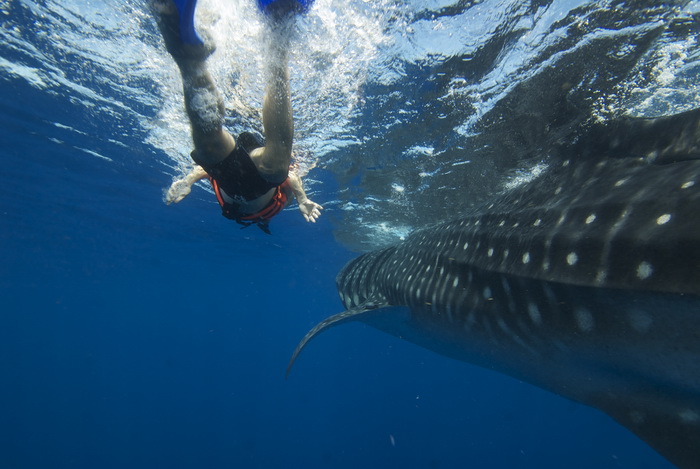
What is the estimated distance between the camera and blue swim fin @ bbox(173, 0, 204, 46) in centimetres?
265

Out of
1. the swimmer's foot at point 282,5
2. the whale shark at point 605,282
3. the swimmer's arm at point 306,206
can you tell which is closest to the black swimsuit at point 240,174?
the swimmer's arm at point 306,206

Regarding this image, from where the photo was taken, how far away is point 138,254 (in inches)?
1280

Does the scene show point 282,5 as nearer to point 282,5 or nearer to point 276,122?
point 282,5

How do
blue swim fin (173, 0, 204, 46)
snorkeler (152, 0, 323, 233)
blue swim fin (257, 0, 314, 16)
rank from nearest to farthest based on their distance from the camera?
blue swim fin (173, 0, 204, 46) < snorkeler (152, 0, 323, 233) < blue swim fin (257, 0, 314, 16)

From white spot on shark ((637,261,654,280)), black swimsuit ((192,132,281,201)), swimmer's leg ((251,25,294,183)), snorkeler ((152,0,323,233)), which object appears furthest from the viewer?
black swimsuit ((192,132,281,201))

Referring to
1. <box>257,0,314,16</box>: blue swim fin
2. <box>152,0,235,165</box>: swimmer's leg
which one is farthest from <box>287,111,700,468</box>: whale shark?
<box>152,0,235,165</box>: swimmer's leg

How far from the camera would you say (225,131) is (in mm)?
3746

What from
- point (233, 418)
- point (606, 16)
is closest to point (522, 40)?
point (606, 16)

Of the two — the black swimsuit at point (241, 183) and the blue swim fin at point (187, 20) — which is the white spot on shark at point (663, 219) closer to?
the blue swim fin at point (187, 20)

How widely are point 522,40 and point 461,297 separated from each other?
4354 millimetres

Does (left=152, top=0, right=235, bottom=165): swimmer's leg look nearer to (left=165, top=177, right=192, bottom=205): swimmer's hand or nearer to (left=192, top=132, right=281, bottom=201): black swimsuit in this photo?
(left=192, top=132, right=281, bottom=201): black swimsuit

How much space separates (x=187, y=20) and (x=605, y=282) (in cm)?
360

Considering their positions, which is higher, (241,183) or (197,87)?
(197,87)

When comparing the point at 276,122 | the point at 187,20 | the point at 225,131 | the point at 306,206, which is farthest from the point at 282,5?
the point at 306,206
